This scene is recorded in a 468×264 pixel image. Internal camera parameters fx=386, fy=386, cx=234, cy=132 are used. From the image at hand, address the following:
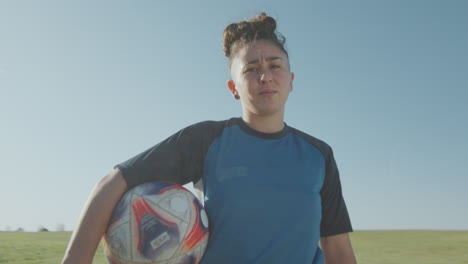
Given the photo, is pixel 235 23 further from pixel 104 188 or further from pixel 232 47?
pixel 104 188

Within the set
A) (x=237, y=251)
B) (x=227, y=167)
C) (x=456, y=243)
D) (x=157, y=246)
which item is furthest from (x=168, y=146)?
(x=456, y=243)

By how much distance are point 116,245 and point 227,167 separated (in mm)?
1086

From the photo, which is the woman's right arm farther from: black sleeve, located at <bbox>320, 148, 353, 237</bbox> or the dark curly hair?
black sleeve, located at <bbox>320, 148, 353, 237</bbox>

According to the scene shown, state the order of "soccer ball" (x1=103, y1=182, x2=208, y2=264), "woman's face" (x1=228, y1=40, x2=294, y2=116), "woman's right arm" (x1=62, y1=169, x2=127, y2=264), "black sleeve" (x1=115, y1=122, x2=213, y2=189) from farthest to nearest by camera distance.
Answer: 1. "woman's face" (x1=228, y1=40, x2=294, y2=116)
2. "black sleeve" (x1=115, y1=122, x2=213, y2=189)
3. "soccer ball" (x1=103, y1=182, x2=208, y2=264)
4. "woman's right arm" (x1=62, y1=169, x2=127, y2=264)

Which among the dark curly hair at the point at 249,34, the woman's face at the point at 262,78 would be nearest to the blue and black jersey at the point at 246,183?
the woman's face at the point at 262,78

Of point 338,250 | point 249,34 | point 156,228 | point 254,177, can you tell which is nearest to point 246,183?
point 254,177

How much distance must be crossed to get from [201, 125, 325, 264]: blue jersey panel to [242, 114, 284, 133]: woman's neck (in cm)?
14

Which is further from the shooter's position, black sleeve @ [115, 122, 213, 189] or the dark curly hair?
the dark curly hair

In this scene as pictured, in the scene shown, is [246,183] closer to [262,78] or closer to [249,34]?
[262,78]

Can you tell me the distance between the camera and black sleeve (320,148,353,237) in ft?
12.9

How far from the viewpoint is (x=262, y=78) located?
3.54 m

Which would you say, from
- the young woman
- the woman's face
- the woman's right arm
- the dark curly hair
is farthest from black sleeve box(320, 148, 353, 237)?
the woman's right arm

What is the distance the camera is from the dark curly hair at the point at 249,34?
155 inches

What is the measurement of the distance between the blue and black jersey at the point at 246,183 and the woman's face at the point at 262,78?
0.24 m
